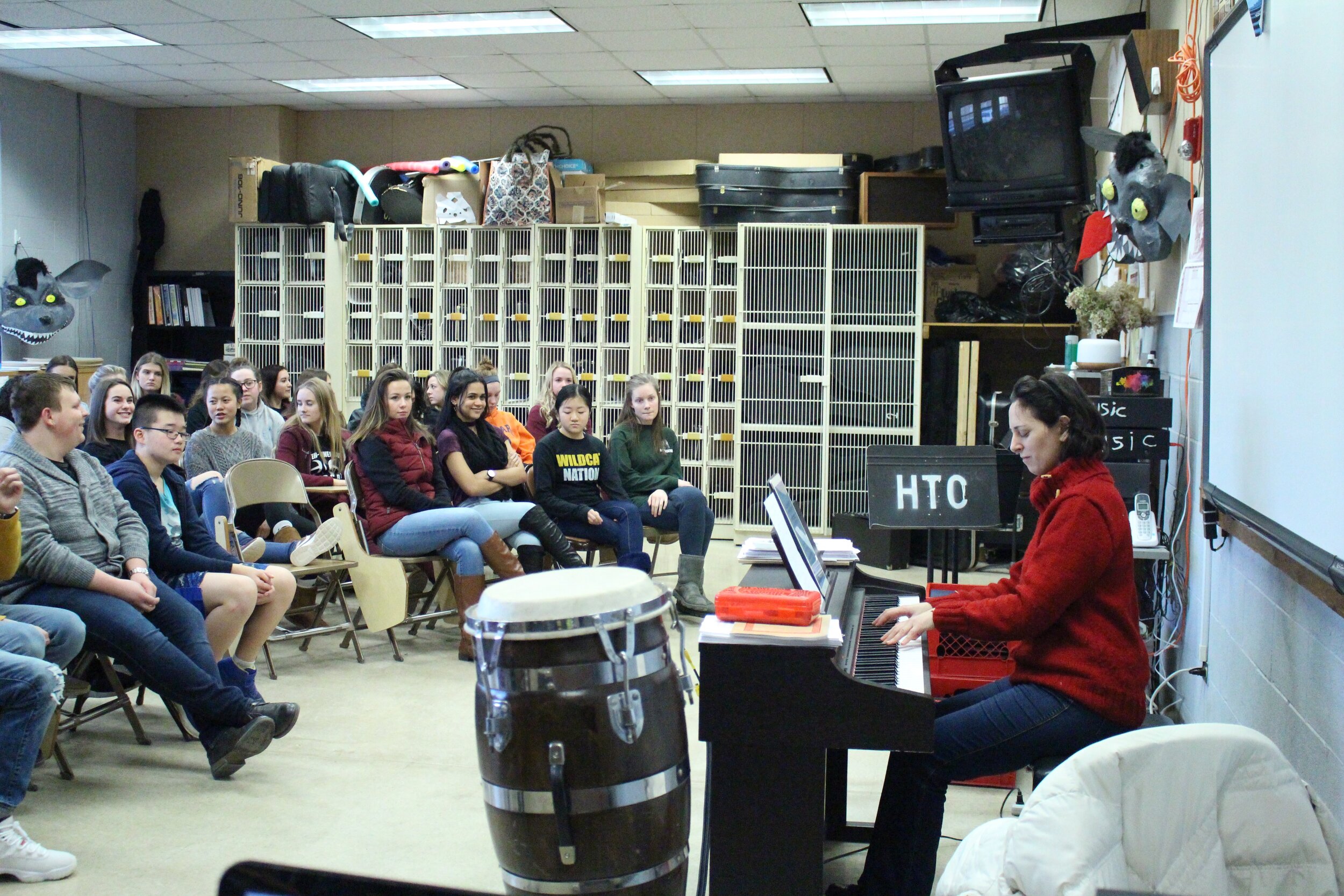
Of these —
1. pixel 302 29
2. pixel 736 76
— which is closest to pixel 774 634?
pixel 302 29

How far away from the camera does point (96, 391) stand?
5023mm

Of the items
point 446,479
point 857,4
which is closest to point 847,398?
point 857,4

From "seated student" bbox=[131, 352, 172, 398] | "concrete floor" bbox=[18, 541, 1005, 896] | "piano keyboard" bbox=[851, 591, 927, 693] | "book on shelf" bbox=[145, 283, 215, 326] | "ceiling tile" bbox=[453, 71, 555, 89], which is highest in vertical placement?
"ceiling tile" bbox=[453, 71, 555, 89]

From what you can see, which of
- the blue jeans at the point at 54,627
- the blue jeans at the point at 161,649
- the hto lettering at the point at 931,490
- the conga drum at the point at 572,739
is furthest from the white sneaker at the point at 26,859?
the hto lettering at the point at 931,490

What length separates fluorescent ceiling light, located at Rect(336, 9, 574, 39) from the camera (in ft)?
22.6

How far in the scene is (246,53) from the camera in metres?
7.80

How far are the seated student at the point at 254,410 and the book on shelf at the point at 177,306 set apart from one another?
11.8 feet

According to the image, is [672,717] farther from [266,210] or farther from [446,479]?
[266,210]

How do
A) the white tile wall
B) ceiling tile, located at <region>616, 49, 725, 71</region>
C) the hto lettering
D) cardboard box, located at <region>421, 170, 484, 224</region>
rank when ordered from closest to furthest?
1. the hto lettering
2. ceiling tile, located at <region>616, 49, 725, 71</region>
3. the white tile wall
4. cardboard box, located at <region>421, 170, 484, 224</region>

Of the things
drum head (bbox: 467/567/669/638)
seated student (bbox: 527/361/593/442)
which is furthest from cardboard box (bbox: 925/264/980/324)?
drum head (bbox: 467/567/669/638)

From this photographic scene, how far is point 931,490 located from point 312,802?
217 cm

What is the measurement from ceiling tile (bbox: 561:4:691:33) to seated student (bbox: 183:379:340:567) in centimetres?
290

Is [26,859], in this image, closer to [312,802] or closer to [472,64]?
[312,802]

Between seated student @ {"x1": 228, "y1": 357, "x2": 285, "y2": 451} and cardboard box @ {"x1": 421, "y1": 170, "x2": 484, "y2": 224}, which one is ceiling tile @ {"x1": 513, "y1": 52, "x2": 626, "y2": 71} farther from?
seated student @ {"x1": 228, "y1": 357, "x2": 285, "y2": 451}
